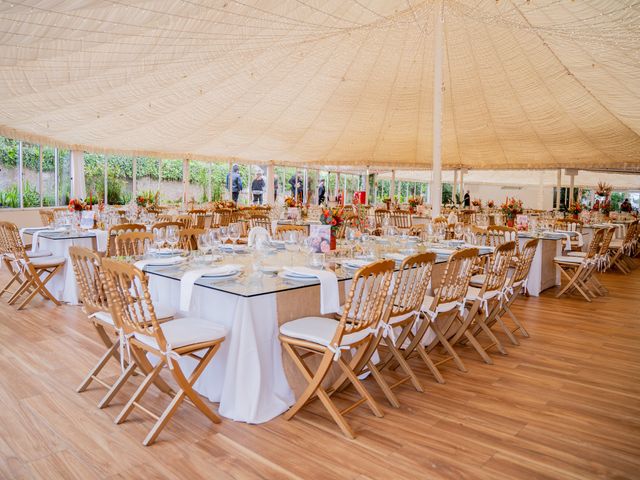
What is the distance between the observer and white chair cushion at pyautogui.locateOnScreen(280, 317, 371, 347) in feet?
9.81

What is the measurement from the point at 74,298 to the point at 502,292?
193 inches

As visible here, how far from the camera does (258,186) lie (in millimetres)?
19031

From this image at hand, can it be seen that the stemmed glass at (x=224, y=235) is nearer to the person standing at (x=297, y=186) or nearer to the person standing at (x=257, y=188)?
the person standing at (x=257, y=188)

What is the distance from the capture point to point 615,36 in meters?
6.86

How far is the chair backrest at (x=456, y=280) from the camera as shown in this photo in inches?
150

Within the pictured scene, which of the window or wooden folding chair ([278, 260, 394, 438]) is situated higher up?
the window

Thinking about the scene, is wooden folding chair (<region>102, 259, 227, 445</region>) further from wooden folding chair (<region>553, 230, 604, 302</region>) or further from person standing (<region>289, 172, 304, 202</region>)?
person standing (<region>289, 172, 304, 202</region>)

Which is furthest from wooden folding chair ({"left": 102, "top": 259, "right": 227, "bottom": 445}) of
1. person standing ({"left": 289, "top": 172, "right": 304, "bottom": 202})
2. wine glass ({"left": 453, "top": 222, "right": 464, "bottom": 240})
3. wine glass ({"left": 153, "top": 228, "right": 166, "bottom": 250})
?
person standing ({"left": 289, "top": 172, "right": 304, "bottom": 202})

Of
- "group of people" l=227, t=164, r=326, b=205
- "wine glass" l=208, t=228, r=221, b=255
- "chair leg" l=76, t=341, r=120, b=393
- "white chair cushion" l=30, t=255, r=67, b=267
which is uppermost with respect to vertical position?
"group of people" l=227, t=164, r=326, b=205

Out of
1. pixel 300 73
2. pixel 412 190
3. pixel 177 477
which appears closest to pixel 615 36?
pixel 300 73

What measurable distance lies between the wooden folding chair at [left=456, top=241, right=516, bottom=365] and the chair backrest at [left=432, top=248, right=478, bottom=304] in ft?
0.82

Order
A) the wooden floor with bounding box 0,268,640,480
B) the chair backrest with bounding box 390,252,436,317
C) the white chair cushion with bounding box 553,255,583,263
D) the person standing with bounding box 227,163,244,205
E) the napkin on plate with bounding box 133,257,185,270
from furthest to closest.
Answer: the person standing with bounding box 227,163,244,205
the white chair cushion with bounding box 553,255,583,263
the napkin on plate with bounding box 133,257,185,270
the chair backrest with bounding box 390,252,436,317
the wooden floor with bounding box 0,268,640,480

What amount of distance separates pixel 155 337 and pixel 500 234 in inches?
213

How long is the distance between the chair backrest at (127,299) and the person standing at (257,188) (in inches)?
633
